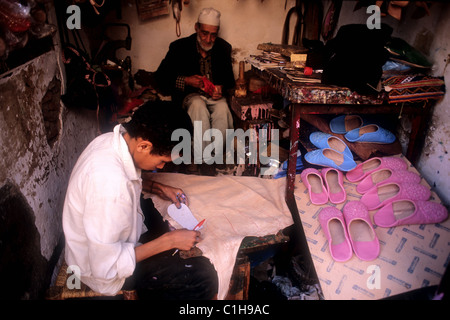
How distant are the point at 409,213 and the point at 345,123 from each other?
96 centimetres

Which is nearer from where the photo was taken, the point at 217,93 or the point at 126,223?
the point at 126,223

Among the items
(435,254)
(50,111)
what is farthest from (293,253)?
(50,111)

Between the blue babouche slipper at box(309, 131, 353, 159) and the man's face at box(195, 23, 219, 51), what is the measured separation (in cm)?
198

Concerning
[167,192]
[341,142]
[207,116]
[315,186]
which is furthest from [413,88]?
[207,116]

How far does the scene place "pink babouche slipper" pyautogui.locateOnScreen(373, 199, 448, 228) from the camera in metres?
2.05

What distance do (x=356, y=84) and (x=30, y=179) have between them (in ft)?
7.29

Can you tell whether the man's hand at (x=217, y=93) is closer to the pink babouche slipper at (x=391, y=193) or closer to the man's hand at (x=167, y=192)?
the man's hand at (x=167, y=192)

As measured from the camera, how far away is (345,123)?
9.02 ft

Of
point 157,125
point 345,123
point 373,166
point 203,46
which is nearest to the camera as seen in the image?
point 157,125

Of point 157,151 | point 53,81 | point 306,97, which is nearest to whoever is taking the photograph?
point 157,151

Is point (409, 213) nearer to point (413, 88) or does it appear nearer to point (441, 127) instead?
point (441, 127)

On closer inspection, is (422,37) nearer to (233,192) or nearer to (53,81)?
(233,192)

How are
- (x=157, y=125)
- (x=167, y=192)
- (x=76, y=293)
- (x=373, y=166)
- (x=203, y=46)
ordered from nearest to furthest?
(x=157, y=125) < (x=76, y=293) < (x=167, y=192) < (x=373, y=166) < (x=203, y=46)
